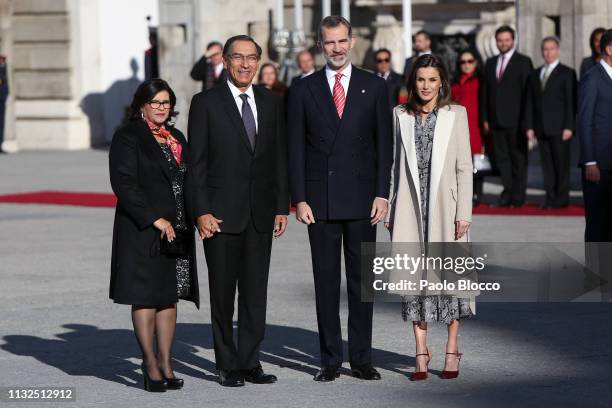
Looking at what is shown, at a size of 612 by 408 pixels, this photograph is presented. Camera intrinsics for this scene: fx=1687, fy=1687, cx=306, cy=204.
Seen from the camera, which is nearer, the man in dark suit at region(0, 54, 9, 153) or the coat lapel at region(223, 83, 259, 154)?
the coat lapel at region(223, 83, 259, 154)

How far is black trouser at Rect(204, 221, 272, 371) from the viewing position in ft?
26.8

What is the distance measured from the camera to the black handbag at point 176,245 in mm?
8023

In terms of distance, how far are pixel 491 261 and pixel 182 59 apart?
15393mm

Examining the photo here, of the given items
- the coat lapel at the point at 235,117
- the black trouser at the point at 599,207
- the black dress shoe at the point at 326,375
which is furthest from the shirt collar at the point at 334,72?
the black trouser at the point at 599,207

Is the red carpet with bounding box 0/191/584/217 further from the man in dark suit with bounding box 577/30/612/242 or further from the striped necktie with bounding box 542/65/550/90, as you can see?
the man in dark suit with bounding box 577/30/612/242

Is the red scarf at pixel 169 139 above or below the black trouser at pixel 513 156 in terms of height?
above

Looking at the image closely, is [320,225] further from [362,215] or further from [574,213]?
[574,213]

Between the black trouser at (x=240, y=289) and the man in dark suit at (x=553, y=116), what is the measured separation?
8.23 metres

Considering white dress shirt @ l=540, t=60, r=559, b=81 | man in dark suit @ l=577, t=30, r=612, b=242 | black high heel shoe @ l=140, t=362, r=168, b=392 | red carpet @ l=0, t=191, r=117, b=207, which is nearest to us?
black high heel shoe @ l=140, t=362, r=168, b=392

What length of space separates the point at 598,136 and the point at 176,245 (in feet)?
12.3

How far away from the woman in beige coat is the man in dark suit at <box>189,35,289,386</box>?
23.6 inches

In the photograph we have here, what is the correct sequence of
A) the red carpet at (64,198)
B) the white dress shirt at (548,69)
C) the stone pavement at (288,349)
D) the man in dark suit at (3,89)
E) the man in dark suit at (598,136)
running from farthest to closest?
the man in dark suit at (3,89)
the red carpet at (64,198)
the white dress shirt at (548,69)
the man in dark suit at (598,136)
the stone pavement at (288,349)

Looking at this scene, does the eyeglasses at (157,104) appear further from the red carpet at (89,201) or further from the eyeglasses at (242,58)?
the red carpet at (89,201)

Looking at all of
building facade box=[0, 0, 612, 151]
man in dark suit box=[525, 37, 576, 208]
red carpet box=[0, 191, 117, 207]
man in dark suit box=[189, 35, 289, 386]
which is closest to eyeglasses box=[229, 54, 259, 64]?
man in dark suit box=[189, 35, 289, 386]
